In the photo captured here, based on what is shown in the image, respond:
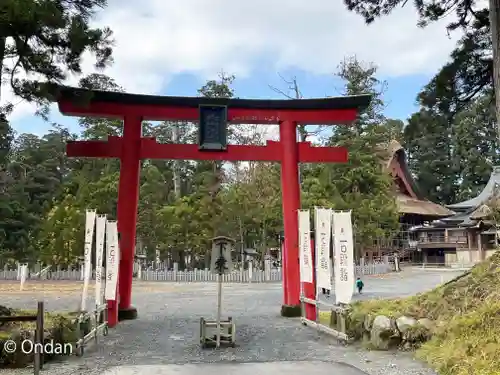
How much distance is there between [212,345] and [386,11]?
5999 millimetres

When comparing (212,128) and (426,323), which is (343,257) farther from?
(212,128)

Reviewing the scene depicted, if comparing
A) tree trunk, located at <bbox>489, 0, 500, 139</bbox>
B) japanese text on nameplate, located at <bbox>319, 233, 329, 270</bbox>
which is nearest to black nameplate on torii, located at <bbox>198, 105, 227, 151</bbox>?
japanese text on nameplate, located at <bbox>319, 233, 329, 270</bbox>

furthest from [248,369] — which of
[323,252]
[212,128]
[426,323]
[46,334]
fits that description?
[212,128]

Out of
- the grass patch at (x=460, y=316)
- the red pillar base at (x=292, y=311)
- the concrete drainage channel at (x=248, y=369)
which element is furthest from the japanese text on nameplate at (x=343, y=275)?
the red pillar base at (x=292, y=311)

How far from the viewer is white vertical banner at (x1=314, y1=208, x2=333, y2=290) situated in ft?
29.1

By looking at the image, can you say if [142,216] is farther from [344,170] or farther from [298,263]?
[298,263]

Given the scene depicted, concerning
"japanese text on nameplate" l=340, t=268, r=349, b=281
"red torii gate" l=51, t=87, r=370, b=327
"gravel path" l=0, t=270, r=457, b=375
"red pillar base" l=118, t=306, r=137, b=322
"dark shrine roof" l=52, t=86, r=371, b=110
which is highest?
"dark shrine roof" l=52, t=86, r=371, b=110

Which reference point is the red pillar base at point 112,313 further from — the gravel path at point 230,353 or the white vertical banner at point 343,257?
the white vertical banner at point 343,257

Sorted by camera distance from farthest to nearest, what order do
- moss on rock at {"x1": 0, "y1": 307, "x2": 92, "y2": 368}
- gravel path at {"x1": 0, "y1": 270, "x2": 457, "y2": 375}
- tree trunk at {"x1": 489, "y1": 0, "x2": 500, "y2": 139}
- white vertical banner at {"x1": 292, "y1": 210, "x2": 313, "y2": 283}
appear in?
white vertical banner at {"x1": 292, "y1": 210, "x2": 313, "y2": 283}, tree trunk at {"x1": 489, "y1": 0, "x2": 500, "y2": 139}, moss on rock at {"x1": 0, "y1": 307, "x2": 92, "y2": 368}, gravel path at {"x1": 0, "y1": 270, "x2": 457, "y2": 375}

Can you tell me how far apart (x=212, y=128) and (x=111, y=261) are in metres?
3.79

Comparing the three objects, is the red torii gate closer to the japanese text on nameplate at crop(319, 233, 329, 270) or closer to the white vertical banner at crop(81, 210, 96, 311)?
the japanese text on nameplate at crop(319, 233, 329, 270)

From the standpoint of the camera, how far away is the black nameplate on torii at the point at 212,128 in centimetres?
1091

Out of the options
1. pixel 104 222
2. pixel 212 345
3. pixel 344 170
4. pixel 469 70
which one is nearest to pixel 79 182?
pixel 344 170

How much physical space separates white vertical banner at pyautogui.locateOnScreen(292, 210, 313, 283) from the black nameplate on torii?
8.14 feet
